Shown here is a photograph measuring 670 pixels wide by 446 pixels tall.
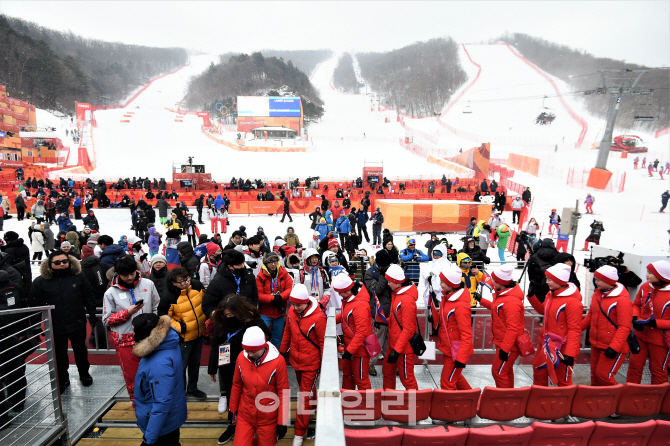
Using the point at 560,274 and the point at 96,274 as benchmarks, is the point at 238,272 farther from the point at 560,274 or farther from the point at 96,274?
the point at 560,274

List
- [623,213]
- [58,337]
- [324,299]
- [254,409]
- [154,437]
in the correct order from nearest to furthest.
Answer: [154,437]
[254,409]
[58,337]
[324,299]
[623,213]

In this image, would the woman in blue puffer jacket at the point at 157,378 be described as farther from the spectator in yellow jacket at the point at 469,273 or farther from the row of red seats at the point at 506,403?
the spectator in yellow jacket at the point at 469,273

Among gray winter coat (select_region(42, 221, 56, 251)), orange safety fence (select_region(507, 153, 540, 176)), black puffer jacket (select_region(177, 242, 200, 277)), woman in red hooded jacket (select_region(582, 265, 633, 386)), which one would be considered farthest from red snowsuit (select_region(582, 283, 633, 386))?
orange safety fence (select_region(507, 153, 540, 176))

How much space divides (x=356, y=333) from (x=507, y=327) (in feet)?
5.28

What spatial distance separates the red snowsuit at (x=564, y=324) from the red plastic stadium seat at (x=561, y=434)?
94cm

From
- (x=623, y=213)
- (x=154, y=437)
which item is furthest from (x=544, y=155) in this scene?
(x=154, y=437)

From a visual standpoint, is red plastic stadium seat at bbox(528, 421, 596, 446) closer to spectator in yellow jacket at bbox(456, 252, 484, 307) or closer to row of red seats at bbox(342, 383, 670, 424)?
row of red seats at bbox(342, 383, 670, 424)

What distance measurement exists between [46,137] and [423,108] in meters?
69.0

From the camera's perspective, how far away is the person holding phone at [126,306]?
3812 millimetres

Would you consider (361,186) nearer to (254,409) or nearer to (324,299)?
(324,299)

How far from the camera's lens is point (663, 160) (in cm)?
3603

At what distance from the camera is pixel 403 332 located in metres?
3.85

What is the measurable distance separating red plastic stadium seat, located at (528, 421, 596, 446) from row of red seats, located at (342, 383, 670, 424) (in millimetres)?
435

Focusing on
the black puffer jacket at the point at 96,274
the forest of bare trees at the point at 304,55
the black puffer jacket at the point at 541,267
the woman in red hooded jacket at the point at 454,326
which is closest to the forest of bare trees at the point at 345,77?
the forest of bare trees at the point at 304,55
